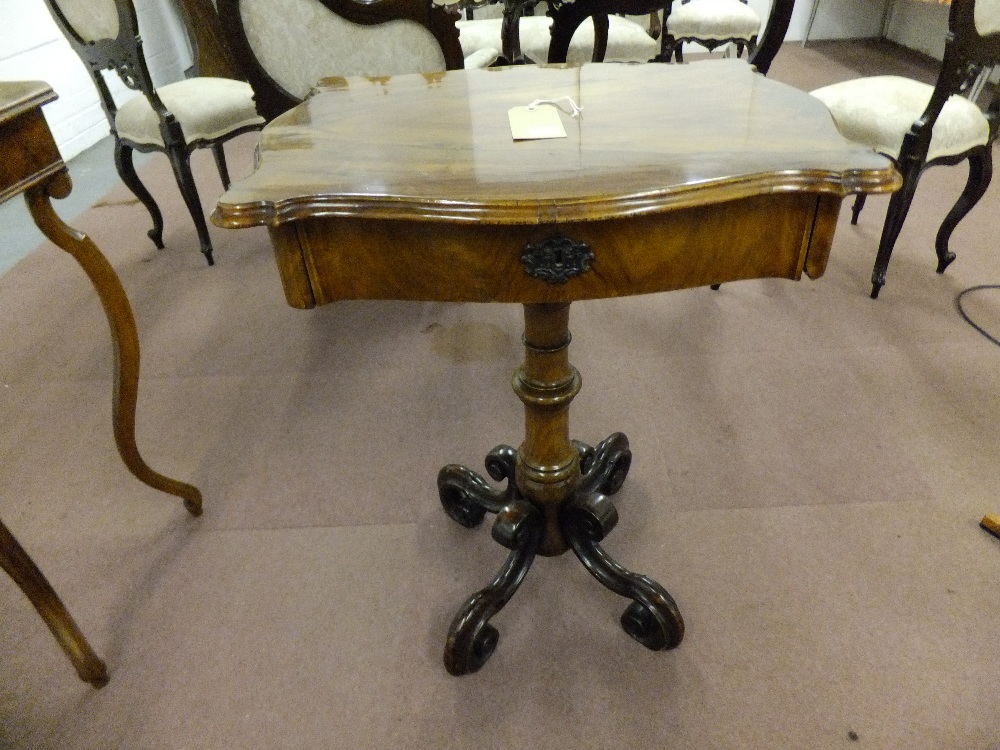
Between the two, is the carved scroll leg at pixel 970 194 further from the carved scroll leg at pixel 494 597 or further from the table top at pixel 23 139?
the table top at pixel 23 139

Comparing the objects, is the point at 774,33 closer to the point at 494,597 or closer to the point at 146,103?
the point at 494,597

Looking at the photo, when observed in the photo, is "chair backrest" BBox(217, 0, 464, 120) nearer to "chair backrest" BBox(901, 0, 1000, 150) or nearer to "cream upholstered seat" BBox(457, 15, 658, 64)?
"cream upholstered seat" BBox(457, 15, 658, 64)

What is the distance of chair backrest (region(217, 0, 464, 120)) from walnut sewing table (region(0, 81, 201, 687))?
98cm

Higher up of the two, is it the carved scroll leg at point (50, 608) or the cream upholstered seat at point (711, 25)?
the cream upholstered seat at point (711, 25)

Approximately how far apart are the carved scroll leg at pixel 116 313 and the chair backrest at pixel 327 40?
971mm

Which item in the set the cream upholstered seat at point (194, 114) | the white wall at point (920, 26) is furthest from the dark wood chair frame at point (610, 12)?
the white wall at point (920, 26)

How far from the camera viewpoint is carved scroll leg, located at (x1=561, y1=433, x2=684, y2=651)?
1091 mm

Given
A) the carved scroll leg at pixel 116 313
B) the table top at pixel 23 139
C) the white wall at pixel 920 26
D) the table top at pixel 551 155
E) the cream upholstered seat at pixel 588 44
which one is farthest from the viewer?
the white wall at pixel 920 26

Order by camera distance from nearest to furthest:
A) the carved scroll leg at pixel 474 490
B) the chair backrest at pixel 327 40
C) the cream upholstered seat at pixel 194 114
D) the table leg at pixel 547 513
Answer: the table leg at pixel 547 513
the carved scroll leg at pixel 474 490
the chair backrest at pixel 327 40
the cream upholstered seat at pixel 194 114

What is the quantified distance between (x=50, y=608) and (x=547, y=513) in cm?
83

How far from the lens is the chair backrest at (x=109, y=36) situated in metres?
2.07

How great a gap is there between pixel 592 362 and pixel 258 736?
3.93ft

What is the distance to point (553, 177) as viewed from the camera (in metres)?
0.75

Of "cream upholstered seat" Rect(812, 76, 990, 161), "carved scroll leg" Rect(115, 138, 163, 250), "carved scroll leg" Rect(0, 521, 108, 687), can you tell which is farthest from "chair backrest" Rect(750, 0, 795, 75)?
"carved scroll leg" Rect(115, 138, 163, 250)
